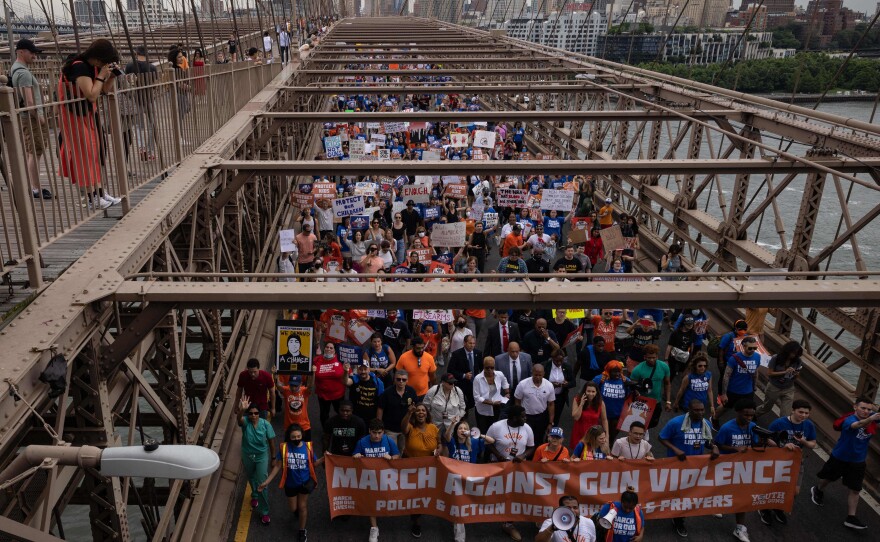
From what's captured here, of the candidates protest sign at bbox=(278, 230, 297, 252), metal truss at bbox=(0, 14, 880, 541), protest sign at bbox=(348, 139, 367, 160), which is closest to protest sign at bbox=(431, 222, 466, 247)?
metal truss at bbox=(0, 14, 880, 541)

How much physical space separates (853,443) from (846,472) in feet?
1.33

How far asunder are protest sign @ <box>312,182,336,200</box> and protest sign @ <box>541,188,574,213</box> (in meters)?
5.03

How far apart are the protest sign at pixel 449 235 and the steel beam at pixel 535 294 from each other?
28.9ft

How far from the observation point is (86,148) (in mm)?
6656

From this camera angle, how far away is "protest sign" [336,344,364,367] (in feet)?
35.6

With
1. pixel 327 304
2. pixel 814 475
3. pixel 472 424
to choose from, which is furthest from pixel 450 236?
pixel 327 304

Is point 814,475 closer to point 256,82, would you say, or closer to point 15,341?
point 15,341

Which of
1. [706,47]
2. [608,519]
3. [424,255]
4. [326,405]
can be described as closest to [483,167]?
[326,405]

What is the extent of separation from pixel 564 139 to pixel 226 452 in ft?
A: 63.3

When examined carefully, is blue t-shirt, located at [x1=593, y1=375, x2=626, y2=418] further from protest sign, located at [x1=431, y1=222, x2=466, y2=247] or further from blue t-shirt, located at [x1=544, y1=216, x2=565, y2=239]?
blue t-shirt, located at [x1=544, y1=216, x2=565, y2=239]

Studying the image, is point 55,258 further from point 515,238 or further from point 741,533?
point 515,238

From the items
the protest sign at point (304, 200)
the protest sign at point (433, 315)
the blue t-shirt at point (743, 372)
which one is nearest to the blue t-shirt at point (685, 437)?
the blue t-shirt at point (743, 372)

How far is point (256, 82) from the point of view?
1700 cm

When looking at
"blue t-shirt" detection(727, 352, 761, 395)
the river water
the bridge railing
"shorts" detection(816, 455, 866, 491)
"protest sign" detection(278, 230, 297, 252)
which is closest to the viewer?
the bridge railing
